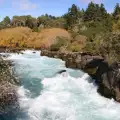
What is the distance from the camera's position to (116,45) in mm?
24797

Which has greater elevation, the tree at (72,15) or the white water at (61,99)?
the tree at (72,15)

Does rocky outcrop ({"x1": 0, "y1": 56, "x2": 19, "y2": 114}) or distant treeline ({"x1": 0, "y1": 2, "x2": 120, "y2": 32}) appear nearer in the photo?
rocky outcrop ({"x1": 0, "y1": 56, "x2": 19, "y2": 114})

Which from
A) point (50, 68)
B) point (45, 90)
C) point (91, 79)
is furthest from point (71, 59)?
point (45, 90)

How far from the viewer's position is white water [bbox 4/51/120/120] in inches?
845

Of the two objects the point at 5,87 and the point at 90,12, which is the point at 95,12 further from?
the point at 5,87

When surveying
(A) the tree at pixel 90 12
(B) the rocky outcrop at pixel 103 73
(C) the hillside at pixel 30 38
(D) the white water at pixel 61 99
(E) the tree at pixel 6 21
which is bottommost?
(D) the white water at pixel 61 99

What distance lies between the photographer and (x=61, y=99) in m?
24.9

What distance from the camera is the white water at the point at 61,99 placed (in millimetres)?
21469

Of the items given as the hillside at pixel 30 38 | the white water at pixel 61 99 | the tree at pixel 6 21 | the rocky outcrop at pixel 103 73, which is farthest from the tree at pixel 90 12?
the white water at pixel 61 99

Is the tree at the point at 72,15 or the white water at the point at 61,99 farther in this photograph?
the tree at the point at 72,15

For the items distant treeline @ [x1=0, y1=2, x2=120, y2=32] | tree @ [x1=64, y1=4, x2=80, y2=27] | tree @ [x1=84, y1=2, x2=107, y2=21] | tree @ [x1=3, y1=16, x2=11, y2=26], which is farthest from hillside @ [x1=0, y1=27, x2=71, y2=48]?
tree @ [x1=3, y1=16, x2=11, y2=26]

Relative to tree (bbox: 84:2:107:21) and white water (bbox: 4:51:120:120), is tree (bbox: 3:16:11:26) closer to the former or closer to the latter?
tree (bbox: 84:2:107:21)

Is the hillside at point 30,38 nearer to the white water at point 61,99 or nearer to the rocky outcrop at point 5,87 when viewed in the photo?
the white water at point 61,99

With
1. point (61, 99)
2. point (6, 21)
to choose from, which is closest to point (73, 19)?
point (6, 21)
